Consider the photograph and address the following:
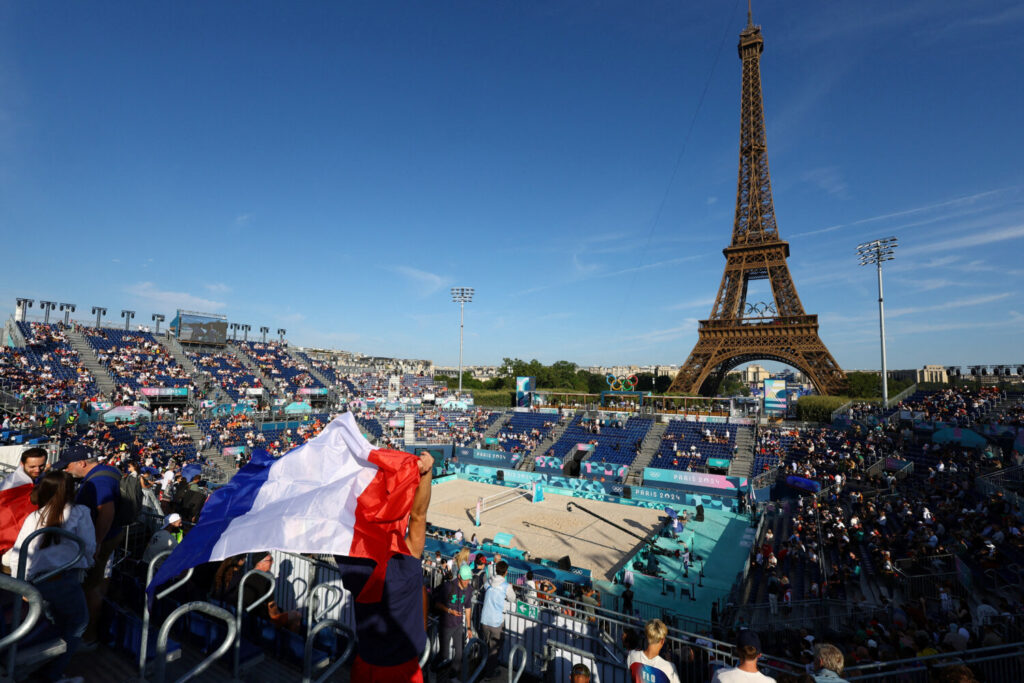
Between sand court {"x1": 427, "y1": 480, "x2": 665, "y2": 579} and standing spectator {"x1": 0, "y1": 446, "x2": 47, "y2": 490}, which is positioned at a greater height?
standing spectator {"x1": 0, "y1": 446, "x2": 47, "y2": 490}

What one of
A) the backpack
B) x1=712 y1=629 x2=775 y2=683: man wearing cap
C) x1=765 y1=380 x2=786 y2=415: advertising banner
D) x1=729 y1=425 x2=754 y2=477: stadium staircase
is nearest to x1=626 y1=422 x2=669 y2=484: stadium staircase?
x1=729 y1=425 x2=754 y2=477: stadium staircase

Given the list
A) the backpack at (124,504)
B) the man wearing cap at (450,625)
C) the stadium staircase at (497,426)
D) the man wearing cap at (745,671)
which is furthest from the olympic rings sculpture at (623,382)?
the backpack at (124,504)

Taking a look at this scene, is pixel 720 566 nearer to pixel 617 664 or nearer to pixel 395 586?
pixel 617 664

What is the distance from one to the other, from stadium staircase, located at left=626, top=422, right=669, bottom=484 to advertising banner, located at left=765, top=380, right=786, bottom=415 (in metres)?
7.10

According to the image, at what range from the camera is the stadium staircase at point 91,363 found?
1325 inches

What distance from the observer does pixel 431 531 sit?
19.9 m

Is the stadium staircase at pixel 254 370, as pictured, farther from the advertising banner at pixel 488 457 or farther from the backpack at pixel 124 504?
the backpack at pixel 124 504

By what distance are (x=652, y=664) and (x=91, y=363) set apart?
45.8m

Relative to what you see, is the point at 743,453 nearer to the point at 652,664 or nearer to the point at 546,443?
the point at 546,443

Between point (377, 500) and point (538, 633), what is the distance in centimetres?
409

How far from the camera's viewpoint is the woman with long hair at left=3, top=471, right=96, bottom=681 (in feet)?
11.3

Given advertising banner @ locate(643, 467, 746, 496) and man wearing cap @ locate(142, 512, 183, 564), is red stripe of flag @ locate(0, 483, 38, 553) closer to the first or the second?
man wearing cap @ locate(142, 512, 183, 564)

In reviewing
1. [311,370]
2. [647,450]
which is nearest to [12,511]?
[647,450]

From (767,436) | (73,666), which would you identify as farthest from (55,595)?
(767,436)
